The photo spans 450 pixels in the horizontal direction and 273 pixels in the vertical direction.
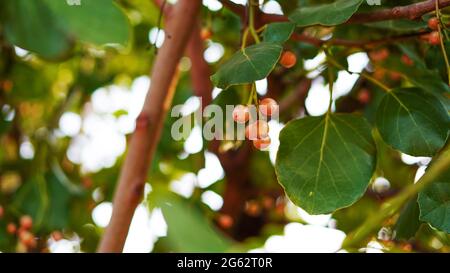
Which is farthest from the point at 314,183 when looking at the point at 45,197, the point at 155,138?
the point at 45,197

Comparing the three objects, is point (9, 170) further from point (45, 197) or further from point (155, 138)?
point (155, 138)

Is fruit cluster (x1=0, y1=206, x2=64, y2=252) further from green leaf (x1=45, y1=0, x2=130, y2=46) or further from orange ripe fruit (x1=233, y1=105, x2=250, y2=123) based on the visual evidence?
green leaf (x1=45, y1=0, x2=130, y2=46)

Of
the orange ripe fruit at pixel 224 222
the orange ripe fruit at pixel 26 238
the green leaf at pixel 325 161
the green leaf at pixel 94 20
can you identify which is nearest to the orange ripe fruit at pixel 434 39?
the green leaf at pixel 325 161

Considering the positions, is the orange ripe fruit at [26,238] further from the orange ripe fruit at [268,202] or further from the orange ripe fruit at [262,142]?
the orange ripe fruit at [262,142]

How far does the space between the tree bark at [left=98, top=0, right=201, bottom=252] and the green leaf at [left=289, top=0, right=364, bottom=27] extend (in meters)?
0.22

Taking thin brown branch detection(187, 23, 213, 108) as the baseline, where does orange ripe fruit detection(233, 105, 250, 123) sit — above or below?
above

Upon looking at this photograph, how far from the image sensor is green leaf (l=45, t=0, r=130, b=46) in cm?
35

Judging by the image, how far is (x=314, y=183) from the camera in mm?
656

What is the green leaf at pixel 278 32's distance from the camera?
2.19 ft

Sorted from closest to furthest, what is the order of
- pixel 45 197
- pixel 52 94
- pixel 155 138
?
pixel 155 138
pixel 45 197
pixel 52 94

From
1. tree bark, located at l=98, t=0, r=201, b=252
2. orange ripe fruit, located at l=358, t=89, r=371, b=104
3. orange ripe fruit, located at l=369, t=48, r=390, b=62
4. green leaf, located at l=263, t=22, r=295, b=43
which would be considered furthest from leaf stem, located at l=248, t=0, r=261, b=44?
orange ripe fruit, located at l=358, t=89, r=371, b=104

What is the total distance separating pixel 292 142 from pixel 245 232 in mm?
859

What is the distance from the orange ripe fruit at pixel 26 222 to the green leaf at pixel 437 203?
31.8 inches
